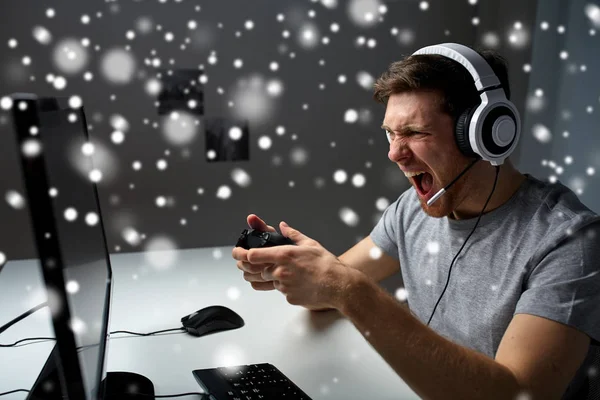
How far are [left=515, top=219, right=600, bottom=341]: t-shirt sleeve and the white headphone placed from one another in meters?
0.17

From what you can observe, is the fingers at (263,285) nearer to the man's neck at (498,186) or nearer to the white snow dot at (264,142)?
the man's neck at (498,186)

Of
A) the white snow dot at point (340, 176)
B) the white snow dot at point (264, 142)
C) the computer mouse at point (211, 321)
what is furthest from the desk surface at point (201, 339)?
the white snow dot at point (340, 176)

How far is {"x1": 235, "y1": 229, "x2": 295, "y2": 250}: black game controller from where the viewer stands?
0.96m

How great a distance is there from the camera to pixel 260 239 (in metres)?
0.98

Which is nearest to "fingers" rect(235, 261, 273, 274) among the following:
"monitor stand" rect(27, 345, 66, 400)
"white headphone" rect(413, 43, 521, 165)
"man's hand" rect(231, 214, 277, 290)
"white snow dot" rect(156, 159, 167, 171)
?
"man's hand" rect(231, 214, 277, 290)

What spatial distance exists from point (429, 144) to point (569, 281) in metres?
0.34

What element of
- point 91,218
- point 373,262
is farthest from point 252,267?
point 373,262

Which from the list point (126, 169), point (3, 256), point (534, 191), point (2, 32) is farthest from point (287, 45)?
point (534, 191)

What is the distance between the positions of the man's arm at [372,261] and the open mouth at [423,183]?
0.71ft

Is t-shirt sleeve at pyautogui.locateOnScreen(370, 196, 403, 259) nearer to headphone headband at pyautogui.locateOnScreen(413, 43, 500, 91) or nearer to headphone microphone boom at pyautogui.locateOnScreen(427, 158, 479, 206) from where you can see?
headphone microphone boom at pyautogui.locateOnScreen(427, 158, 479, 206)

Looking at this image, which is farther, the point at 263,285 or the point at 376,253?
the point at 376,253

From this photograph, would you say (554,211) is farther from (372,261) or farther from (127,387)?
(127,387)

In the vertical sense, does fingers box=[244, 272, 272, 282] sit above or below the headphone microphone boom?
below

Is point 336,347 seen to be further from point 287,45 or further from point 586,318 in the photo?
point 287,45
